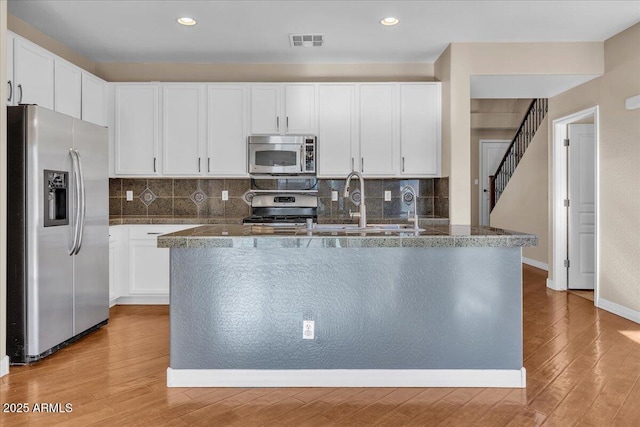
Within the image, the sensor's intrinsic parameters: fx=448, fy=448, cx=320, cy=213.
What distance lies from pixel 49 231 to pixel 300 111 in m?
2.65

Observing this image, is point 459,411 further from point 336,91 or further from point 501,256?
point 336,91

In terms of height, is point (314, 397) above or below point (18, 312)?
below

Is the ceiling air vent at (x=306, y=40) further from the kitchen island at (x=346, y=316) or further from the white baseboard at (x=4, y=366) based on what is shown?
the white baseboard at (x=4, y=366)

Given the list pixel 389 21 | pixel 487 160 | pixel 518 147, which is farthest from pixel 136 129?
pixel 487 160

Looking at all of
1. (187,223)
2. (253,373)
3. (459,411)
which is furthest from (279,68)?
(459,411)

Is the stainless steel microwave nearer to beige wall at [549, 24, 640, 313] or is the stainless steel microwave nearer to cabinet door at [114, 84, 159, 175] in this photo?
cabinet door at [114, 84, 159, 175]

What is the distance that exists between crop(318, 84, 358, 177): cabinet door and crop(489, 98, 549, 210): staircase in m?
3.65

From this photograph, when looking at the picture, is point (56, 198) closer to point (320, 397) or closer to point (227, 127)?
point (227, 127)

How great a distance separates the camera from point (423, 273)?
8.46 ft

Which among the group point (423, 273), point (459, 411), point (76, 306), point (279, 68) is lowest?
point (459, 411)

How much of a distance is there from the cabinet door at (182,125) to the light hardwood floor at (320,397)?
6.95 feet

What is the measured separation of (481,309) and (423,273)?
15.6 inches

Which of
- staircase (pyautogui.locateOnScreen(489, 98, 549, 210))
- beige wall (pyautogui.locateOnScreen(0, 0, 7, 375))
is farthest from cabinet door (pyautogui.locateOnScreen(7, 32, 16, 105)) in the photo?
staircase (pyautogui.locateOnScreen(489, 98, 549, 210))

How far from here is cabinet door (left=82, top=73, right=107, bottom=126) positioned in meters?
4.27
